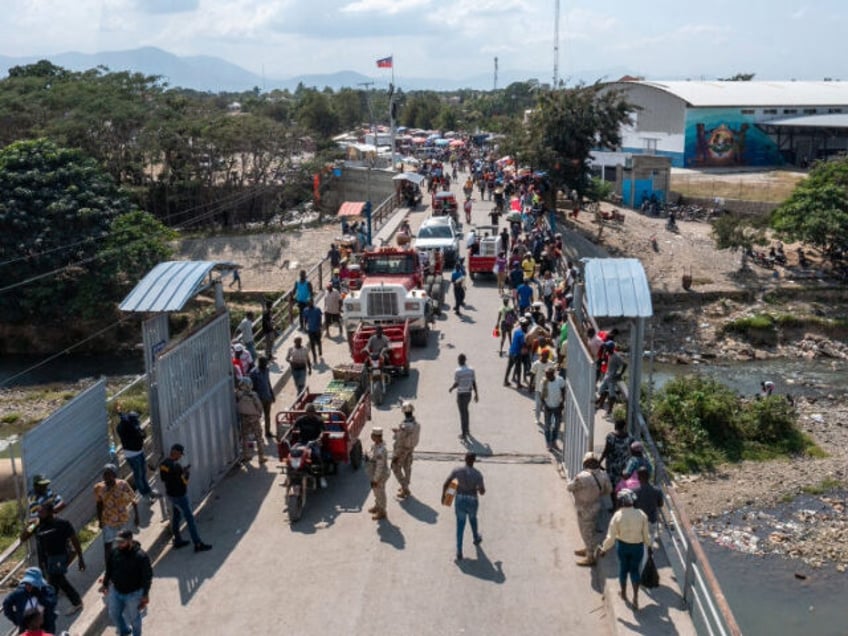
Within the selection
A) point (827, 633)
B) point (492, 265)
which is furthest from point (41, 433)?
point (492, 265)

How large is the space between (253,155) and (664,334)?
115ft

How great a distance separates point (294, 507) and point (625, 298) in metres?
5.39

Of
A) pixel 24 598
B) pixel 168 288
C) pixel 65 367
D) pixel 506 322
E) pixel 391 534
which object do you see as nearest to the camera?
pixel 24 598

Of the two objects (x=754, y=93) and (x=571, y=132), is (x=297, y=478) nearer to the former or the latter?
(x=571, y=132)

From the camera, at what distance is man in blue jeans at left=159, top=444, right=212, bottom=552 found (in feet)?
35.1

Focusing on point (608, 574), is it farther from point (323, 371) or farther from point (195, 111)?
point (195, 111)

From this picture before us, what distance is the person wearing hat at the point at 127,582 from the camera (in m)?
8.52

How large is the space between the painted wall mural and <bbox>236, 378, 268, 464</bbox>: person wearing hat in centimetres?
6204

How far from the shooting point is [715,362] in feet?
113

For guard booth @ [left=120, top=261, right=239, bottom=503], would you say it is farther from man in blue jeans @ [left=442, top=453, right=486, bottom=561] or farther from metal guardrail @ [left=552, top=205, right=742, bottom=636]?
metal guardrail @ [left=552, top=205, right=742, bottom=636]

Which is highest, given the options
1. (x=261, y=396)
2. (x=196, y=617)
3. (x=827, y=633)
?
(x=261, y=396)

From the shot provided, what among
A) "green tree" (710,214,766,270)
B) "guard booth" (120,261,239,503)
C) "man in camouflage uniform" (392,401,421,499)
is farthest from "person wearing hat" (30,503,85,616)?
"green tree" (710,214,766,270)

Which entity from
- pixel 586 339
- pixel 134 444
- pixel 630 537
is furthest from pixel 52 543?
pixel 586 339

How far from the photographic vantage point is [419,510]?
486 inches
